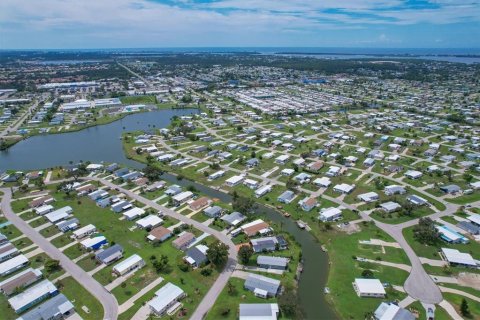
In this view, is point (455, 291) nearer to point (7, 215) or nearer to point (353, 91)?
point (7, 215)

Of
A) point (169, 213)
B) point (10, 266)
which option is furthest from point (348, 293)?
point (10, 266)

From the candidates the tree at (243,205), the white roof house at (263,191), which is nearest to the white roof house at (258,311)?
the tree at (243,205)

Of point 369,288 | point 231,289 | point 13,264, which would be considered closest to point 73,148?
point 13,264

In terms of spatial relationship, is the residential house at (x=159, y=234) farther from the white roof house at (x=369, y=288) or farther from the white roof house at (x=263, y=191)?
the white roof house at (x=369, y=288)

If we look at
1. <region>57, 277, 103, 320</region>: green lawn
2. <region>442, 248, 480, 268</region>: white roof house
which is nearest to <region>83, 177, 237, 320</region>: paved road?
<region>57, 277, 103, 320</region>: green lawn

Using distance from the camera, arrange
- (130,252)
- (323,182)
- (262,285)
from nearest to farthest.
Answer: (262,285) → (130,252) → (323,182)

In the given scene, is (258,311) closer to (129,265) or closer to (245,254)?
(245,254)
